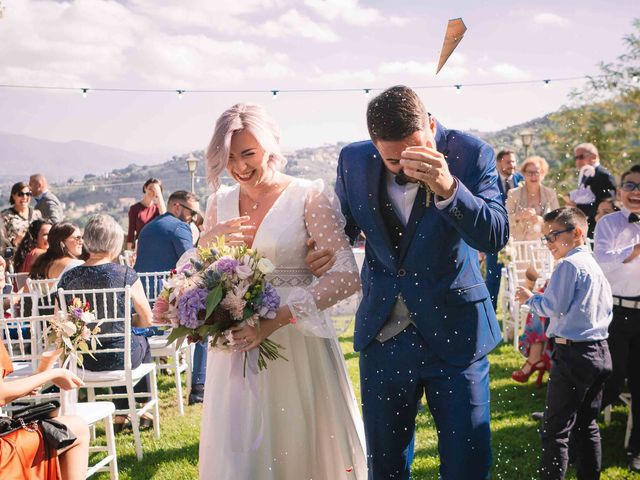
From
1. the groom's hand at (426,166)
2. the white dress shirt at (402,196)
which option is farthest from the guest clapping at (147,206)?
the groom's hand at (426,166)

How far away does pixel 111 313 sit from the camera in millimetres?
5332

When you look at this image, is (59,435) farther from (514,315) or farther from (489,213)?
(514,315)

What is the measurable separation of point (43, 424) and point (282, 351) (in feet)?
4.52

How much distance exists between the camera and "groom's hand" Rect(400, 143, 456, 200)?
2.10 m

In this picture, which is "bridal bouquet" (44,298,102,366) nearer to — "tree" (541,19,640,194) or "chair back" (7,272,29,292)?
"chair back" (7,272,29,292)

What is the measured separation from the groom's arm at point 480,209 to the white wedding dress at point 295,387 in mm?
769

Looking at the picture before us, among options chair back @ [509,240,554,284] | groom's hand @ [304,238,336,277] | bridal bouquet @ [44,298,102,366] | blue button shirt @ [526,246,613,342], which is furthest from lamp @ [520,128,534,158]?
groom's hand @ [304,238,336,277]

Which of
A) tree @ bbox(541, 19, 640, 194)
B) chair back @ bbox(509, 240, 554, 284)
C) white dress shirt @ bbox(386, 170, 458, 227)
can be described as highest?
tree @ bbox(541, 19, 640, 194)

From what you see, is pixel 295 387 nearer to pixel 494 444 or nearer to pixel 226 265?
pixel 226 265

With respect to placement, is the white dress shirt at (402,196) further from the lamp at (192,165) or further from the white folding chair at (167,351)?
the lamp at (192,165)

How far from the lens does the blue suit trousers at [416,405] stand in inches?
98.7

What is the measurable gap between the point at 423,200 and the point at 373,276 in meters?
0.39

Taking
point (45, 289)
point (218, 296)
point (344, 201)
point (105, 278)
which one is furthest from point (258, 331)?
point (45, 289)

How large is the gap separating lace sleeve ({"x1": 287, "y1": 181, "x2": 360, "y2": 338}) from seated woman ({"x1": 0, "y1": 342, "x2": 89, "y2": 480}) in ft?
5.07
